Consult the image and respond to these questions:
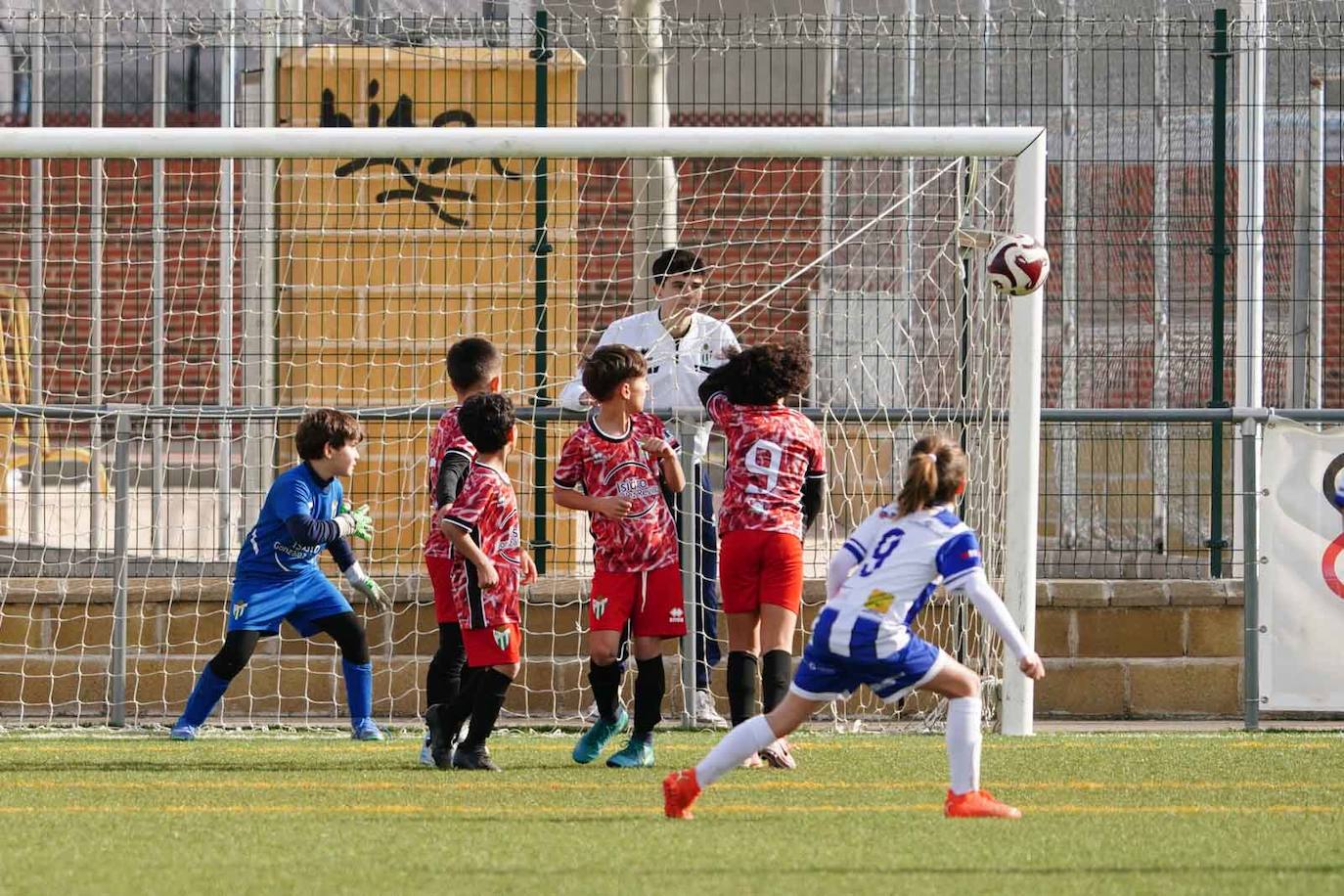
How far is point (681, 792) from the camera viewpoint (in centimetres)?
578

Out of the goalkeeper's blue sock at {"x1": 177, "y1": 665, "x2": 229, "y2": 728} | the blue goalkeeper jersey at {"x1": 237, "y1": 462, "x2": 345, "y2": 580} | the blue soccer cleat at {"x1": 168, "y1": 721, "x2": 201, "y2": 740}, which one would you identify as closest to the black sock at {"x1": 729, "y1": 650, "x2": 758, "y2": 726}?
the blue goalkeeper jersey at {"x1": 237, "y1": 462, "x2": 345, "y2": 580}

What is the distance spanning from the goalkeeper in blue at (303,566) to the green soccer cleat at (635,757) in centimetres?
161

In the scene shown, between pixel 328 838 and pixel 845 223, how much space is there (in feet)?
22.2

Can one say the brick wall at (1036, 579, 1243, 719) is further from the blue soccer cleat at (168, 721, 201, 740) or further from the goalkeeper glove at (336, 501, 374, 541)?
the blue soccer cleat at (168, 721, 201, 740)

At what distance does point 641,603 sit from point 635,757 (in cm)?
59

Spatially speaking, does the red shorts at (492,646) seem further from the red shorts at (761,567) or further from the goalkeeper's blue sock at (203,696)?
the goalkeeper's blue sock at (203,696)

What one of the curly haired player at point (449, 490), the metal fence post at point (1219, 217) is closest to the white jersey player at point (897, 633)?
the curly haired player at point (449, 490)

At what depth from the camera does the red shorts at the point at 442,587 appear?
25.0 feet

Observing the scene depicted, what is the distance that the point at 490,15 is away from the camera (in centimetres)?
1077

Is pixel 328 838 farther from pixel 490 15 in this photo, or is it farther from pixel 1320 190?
pixel 1320 190

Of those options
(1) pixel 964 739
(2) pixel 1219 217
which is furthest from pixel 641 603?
(2) pixel 1219 217

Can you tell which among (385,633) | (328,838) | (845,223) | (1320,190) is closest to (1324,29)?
(1320,190)

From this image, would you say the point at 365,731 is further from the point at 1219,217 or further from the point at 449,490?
the point at 1219,217

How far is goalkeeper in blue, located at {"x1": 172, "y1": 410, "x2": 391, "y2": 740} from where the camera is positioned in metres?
8.15
